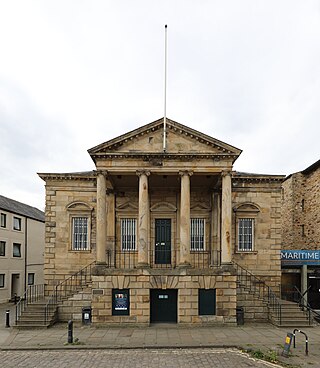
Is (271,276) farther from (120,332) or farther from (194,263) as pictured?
(120,332)

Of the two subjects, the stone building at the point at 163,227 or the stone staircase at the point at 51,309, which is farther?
the stone building at the point at 163,227

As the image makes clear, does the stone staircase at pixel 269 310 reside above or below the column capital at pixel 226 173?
below

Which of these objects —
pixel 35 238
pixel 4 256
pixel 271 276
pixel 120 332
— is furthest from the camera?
pixel 35 238

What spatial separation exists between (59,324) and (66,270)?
15.4 ft

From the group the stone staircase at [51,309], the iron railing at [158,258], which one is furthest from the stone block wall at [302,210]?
the stone staircase at [51,309]

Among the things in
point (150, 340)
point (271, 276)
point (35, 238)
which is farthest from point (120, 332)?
point (35, 238)

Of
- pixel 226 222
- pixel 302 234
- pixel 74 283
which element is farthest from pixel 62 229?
pixel 302 234

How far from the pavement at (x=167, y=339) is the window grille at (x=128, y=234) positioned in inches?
237

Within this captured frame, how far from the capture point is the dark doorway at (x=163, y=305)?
19672 millimetres

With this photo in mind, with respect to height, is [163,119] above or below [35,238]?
above

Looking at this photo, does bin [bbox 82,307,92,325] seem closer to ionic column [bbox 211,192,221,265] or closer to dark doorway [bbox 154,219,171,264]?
dark doorway [bbox 154,219,171,264]

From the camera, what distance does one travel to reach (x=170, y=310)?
64.6ft

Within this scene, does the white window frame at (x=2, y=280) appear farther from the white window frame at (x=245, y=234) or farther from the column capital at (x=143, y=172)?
the white window frame at (x=245, y=234)

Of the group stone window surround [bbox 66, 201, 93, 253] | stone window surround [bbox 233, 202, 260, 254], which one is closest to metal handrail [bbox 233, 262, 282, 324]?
stone window surround [bbox 233, 202, 260, 254]
